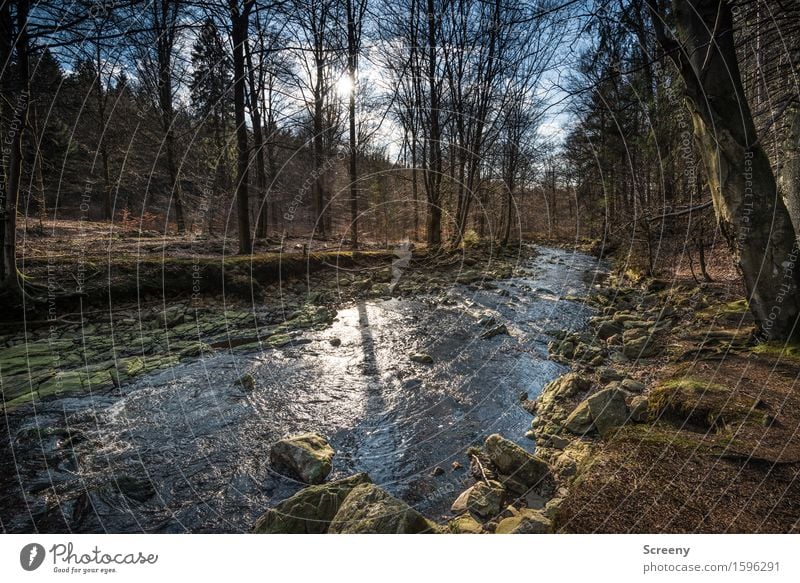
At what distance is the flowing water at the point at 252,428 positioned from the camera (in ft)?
9.93

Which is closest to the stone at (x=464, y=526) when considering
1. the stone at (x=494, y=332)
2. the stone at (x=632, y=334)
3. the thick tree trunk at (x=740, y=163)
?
the thick tree trunk at (x=740, y=163)

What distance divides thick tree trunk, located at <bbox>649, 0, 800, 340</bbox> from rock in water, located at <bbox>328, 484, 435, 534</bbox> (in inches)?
185

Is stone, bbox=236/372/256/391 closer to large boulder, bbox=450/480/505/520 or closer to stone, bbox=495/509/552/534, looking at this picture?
large boulder, bbox=450/480/505/520

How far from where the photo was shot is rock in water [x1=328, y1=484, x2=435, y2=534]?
2.24 m

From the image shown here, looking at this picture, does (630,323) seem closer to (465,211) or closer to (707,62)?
(707,62)

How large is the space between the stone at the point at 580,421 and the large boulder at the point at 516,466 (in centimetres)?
83

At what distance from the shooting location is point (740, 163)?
3.97 m

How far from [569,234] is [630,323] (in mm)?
31765

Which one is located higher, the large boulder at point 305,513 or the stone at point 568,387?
the stone at point 568,387

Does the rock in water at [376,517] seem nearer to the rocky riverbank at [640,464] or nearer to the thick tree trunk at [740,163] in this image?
the rocky riverbank at [640,464]

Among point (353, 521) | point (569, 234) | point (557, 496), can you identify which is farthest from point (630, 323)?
point (569, 234)

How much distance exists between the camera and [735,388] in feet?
A: 10.8

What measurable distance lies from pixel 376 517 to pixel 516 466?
1549 millimetres

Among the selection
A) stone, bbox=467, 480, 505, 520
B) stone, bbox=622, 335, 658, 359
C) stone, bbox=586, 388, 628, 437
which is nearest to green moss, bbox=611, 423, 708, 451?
stone, bbox=586, 388, 628, 437
